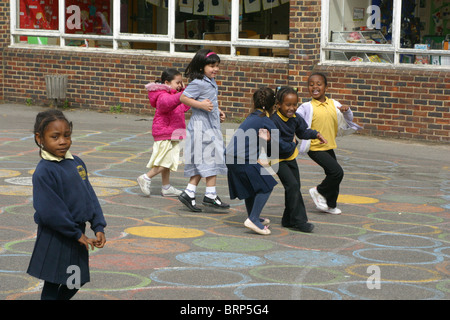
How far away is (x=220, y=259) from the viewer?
19.6 ft

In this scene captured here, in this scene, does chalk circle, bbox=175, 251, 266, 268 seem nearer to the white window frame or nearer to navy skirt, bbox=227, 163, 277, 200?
navy skirt, bbox=227, 163, 277, 200

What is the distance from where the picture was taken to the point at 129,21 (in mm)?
17141

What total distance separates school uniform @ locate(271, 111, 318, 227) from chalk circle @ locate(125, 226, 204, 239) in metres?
0.87

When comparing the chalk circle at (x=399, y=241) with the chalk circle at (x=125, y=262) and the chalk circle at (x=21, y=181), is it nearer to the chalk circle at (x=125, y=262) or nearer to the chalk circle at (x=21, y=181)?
the chalk circle at (x=125, y=262)

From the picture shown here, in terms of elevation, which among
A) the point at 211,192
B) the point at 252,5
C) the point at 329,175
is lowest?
the point at 211,192

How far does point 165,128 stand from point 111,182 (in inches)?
45.9

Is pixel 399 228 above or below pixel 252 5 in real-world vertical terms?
below

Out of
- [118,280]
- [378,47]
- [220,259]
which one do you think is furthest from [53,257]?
[378,47]

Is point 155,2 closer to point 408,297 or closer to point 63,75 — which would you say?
point 63,75

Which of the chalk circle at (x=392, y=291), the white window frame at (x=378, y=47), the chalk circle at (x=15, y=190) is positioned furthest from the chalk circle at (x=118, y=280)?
the white window frame at (x=378, y=47)

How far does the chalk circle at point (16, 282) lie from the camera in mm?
5090

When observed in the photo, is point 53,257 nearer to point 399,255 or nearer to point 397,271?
point 397,271

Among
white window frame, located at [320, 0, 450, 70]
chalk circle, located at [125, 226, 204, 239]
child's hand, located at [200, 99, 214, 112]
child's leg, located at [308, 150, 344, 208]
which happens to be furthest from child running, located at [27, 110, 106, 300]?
white window frame, located at [320, 0, 450, 70]

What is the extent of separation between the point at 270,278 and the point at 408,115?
27.1 feet
